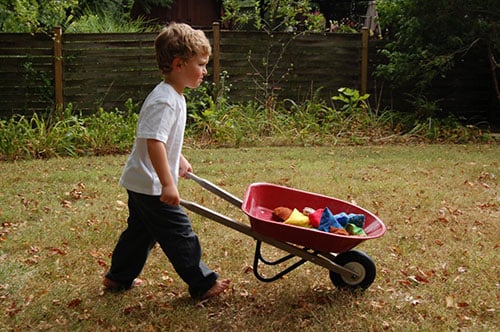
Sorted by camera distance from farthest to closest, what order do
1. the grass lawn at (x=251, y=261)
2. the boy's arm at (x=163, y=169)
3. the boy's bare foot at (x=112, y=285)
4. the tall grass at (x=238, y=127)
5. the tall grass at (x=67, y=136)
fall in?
the tall grass at (x=238, y=127) < the tall grass at (x=67, y=136) < the boy's bare foot at (x=112, y=285) < the grass lawn at (x=251, y=261) < the boy's arm at (x=163, y=169)

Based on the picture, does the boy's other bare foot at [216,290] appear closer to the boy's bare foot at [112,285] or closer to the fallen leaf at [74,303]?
the boy's bare foot at [112,285]

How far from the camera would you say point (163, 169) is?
3.13 metres

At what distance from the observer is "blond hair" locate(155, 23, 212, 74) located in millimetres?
3219

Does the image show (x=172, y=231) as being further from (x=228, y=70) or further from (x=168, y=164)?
(x=228, y=70)

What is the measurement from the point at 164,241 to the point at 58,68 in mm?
7216

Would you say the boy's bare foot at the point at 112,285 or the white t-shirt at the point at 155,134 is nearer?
the white t-shirt at the point at 155,134

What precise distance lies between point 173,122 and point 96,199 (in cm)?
290

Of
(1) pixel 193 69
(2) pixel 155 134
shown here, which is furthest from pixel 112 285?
(1) pixel 193 69

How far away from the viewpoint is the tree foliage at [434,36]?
33.6ft

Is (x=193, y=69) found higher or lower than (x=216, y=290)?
higher

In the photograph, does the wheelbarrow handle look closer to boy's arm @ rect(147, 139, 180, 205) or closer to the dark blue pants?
the dark blue pants

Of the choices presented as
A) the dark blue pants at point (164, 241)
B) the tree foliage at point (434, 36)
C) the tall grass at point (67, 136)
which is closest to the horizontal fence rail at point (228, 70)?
the tree foliage at point (434, 36)

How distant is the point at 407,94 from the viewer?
11297 millimetres

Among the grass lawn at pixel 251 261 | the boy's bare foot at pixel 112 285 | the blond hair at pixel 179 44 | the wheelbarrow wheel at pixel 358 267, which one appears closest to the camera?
the blond hair at pixel 179 44
